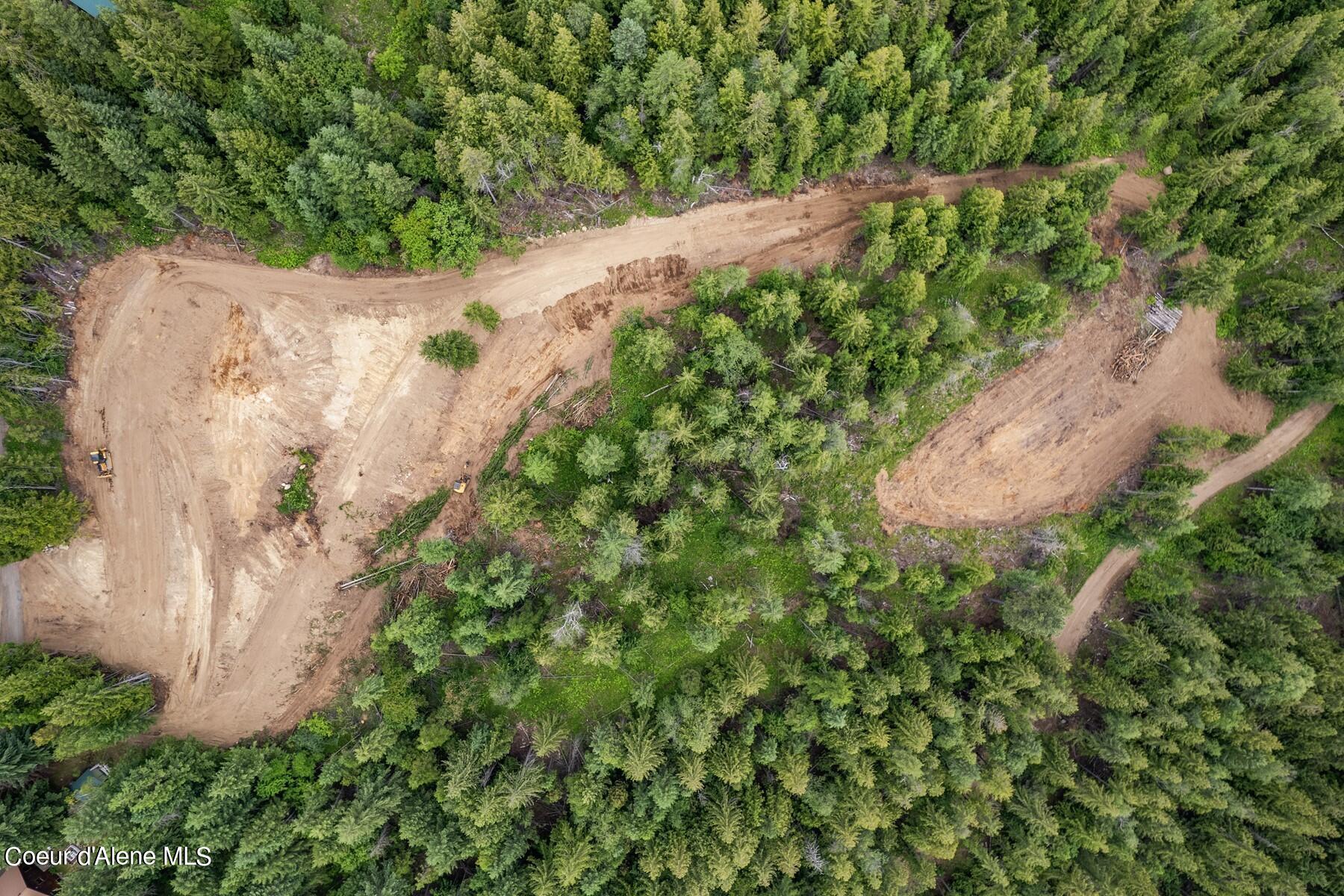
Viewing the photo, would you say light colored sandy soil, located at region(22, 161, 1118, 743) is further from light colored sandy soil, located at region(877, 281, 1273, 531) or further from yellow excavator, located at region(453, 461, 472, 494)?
light colored sandy soil, located at region(877, 281, 1273, 531)

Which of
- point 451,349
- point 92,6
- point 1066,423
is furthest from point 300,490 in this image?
point 1066,423

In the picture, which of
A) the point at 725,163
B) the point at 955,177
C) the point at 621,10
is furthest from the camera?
Result: the point at 955,177

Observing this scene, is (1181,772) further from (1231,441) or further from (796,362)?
(796,362)

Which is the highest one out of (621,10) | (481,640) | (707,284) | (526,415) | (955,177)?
(621,10)

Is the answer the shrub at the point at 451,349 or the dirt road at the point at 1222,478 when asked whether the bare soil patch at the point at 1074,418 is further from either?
the shrub at the point at 451,349

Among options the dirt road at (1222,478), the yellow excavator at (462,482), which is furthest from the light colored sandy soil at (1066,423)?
the yellow excavator at (462,482)

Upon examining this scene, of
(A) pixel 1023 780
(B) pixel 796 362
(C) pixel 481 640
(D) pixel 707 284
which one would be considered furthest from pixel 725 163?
(A) pixel 1023 780
